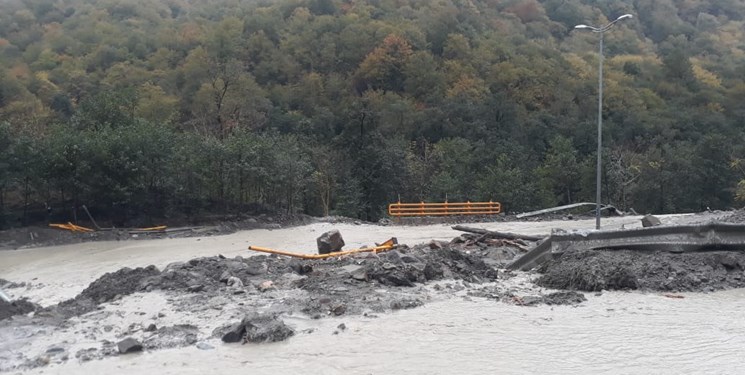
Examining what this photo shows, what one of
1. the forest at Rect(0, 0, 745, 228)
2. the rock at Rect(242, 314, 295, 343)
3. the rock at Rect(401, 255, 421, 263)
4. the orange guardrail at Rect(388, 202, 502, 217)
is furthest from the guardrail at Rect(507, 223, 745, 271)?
the forest at Rect(0, 0, 745, 228)

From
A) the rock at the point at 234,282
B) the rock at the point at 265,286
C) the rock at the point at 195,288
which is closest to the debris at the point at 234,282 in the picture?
the rock at the point at 234,282

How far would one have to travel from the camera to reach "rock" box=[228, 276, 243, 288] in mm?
14875

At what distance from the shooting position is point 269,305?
13.5 meters

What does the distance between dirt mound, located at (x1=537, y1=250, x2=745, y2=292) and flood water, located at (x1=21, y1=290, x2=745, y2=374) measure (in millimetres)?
1313

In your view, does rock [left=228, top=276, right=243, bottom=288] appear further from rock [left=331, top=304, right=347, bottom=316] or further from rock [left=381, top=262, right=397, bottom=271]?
rock [left=381, top=262, right=397, bottom=271]

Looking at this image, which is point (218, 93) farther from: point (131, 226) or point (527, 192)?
point (527, 192)

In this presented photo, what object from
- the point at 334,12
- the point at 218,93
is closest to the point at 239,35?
the point at 334,12

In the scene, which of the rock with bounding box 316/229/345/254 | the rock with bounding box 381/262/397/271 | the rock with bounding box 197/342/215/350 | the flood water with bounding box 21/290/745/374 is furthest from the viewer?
the rock with bounding box 316/229/345/254

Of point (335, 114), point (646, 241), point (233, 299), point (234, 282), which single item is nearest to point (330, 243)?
point (234, 282)

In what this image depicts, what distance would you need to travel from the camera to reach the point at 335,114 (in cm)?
6372

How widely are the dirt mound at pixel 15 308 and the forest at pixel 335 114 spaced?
59.9ft

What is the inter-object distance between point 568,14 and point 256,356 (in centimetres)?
11660

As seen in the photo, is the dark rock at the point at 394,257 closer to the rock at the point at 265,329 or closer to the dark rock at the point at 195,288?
the dark rock at the point at 195,288

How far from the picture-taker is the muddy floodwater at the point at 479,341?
10164 mm
